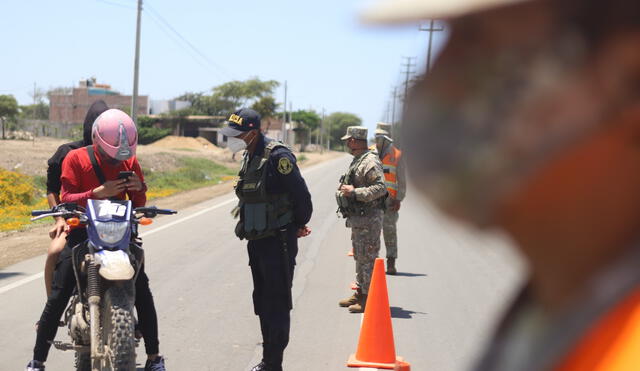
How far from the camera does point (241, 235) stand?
17.9ft

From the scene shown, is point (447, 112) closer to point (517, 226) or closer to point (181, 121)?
point (517, 226)

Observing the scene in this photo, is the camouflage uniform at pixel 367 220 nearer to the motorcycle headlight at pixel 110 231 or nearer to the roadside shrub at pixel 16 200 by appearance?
the motorcycle headlight at pixel 110 231

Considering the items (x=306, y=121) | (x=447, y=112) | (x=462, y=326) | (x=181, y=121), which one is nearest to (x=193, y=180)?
(x=462, y=326)

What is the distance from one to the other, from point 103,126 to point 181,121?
298ft

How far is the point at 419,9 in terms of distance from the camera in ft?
3.01

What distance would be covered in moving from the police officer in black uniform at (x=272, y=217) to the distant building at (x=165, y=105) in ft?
343

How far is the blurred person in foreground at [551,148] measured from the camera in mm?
849

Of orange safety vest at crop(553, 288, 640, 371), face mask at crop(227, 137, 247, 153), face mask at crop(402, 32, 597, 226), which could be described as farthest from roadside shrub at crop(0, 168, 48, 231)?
orange safety vest at crop(553, 288, 640, 371)

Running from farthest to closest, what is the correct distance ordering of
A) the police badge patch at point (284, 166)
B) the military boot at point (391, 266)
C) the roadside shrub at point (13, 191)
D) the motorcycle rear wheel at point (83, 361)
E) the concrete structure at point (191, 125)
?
the concrete structure at point (191, 125) < the roadside shrub at point (13, 191) < the military boot at point (391, 266) < the police badge patch at point (284, 166) < the motorcycle rear wheel at point (83, 361)

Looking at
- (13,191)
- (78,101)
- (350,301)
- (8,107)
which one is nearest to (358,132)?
(350,301)

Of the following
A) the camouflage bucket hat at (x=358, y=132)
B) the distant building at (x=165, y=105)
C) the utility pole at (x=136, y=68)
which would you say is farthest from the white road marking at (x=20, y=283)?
the distant building at (x=165, y=105)

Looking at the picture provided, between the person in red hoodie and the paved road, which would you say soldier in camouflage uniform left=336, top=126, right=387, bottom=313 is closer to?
the paved road

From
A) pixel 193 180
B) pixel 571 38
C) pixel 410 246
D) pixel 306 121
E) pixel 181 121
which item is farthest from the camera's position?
pixel 306 121

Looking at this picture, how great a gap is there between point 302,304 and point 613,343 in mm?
7536
